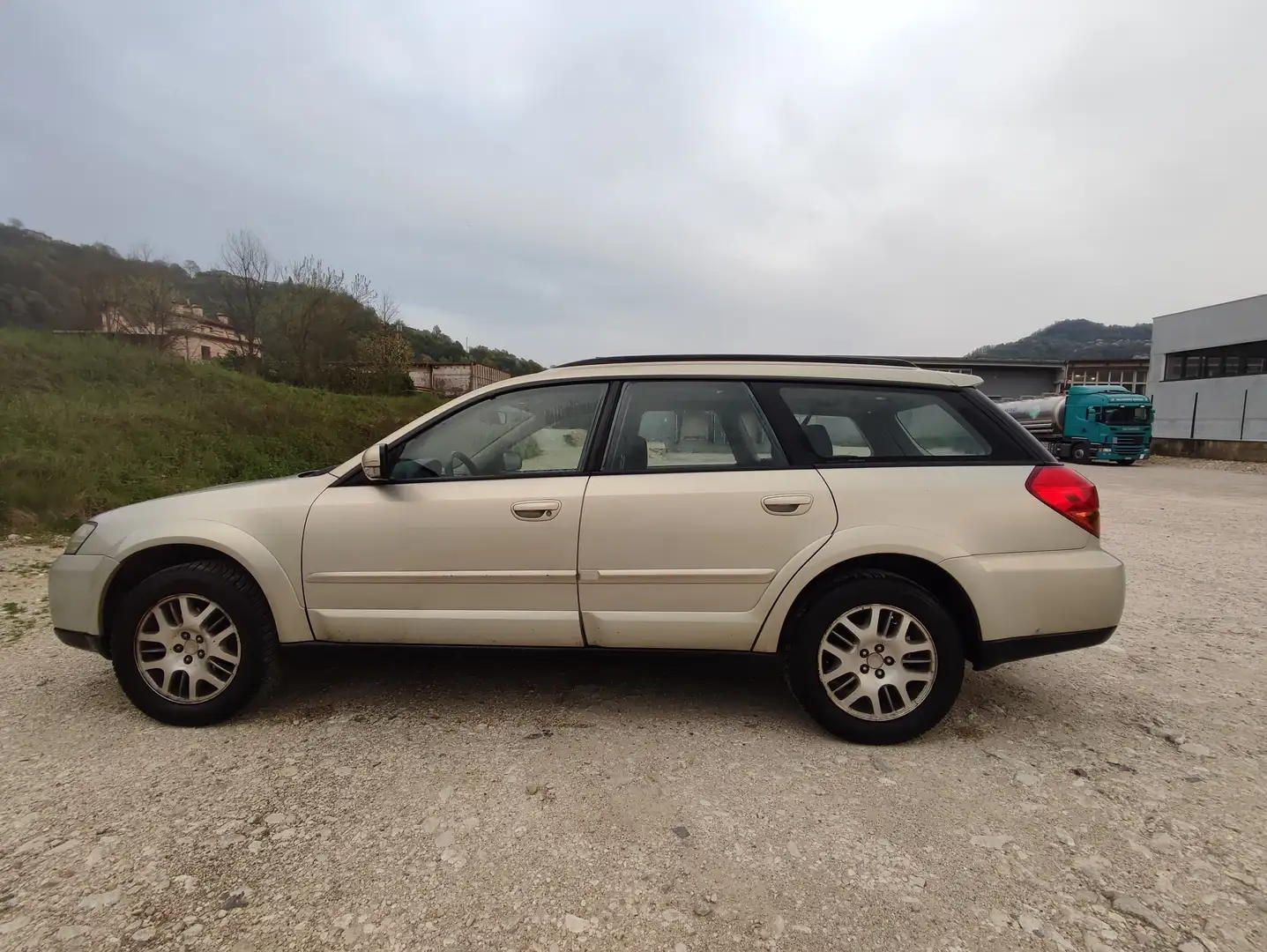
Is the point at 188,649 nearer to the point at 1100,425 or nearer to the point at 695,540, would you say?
the point at 695,540

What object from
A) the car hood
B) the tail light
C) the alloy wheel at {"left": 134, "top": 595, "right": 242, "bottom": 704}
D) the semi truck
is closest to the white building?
the semi truck

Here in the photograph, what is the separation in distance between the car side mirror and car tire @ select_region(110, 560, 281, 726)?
745 millimetres

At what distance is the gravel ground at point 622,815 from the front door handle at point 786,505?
1003 millimetres

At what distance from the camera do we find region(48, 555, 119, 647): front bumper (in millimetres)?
2916

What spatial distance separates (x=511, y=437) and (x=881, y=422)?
174 cm

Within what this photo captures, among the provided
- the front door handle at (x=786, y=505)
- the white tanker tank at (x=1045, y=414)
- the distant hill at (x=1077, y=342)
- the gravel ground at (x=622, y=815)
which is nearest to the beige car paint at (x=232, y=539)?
the gravel ground at (x=622, y=815)

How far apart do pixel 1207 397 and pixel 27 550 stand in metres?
38.4

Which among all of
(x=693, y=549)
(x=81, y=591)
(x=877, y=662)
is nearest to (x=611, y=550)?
(x=693, y=549)

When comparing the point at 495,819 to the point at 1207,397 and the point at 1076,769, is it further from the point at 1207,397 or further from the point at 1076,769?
the point at 1207,397

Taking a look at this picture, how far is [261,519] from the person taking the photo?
290 cm

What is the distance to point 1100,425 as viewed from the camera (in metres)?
24.0

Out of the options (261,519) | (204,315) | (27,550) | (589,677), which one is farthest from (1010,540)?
(204,315)

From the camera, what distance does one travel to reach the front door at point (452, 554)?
2.80 m

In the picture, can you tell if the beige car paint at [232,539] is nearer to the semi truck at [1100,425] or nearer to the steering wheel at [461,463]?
the steering wheel at [461,463]
